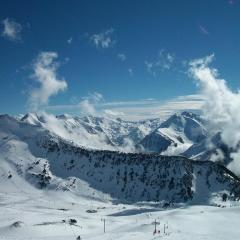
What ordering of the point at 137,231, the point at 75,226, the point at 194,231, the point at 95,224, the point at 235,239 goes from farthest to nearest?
the point at 95,224, the point at 75,226, the point at 137,231, the point at 194,231, the point at 235,239

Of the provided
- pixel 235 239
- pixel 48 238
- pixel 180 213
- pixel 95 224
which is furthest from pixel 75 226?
pixel 235 239

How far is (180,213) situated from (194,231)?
54216mm

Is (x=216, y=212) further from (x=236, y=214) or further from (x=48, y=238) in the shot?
(x=48, y=238)

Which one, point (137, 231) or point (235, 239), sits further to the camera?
point (137, 231)

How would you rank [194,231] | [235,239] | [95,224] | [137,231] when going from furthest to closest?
[95,224], [137,231], [194,231], [235,239]

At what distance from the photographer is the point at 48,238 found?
152 metres

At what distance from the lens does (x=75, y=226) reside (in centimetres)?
18162

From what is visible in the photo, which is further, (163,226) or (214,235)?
(163,226)

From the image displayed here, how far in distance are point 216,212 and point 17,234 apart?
277ft

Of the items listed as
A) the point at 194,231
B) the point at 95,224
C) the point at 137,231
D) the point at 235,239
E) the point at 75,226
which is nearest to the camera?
the point at 235,239

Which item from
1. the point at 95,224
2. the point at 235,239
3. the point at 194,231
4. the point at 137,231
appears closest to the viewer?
the point at 235,239

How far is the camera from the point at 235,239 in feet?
410

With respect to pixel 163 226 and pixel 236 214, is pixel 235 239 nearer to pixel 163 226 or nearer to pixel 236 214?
pixel 163 226

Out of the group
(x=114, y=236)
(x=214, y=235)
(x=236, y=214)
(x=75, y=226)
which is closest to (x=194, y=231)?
(x=214, y=235)
